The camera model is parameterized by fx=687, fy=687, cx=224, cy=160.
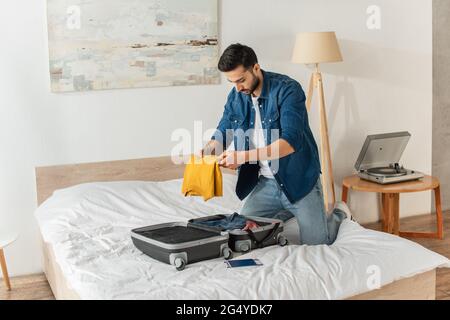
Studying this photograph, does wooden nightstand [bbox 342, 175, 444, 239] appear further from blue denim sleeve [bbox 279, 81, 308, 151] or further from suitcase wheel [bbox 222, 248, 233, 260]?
suitcase wheel [bbox 222, 248, 233, 260]

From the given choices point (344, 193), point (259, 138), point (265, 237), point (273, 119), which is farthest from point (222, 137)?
point (344, 193)

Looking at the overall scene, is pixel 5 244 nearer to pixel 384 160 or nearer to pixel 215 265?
pixel 215 265

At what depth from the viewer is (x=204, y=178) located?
305cm

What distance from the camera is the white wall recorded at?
3.81 m

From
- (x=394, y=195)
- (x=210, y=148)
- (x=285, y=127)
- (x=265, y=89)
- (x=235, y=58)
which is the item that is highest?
(x=235, y=58)

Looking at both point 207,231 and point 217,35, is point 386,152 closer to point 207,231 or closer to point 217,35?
point 217,35

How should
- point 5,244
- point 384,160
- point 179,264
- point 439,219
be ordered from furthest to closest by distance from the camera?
point 384,160 < point 439,219 < point 5,244 < point 179,264

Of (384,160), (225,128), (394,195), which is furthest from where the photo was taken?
(384,160)

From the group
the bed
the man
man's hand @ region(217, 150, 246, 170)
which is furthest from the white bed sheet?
man's hand @ region(217, 150, 246, 170)

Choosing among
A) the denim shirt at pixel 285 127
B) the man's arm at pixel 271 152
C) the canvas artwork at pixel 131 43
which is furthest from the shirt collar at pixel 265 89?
the canvas artwork at pixel 131 43

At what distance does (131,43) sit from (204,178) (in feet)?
4.28

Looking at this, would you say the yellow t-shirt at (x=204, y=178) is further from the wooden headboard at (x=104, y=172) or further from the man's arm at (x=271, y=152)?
the wooden headboard at (x=104, y=172)

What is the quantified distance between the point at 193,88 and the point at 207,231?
1525mm

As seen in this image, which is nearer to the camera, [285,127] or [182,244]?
[182,244]
